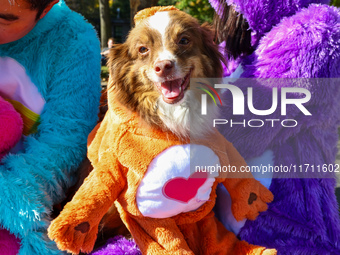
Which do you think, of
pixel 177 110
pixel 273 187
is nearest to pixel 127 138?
pixel 177 110

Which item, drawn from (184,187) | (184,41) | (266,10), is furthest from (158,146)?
(266,10)

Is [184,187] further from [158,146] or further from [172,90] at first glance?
[172,90]

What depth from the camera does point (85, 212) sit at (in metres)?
1.36

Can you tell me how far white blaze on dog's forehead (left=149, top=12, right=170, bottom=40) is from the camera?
1.43m

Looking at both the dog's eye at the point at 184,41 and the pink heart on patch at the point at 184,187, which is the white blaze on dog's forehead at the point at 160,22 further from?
the pink heart on patch at the point at 184,187

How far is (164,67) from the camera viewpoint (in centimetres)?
134

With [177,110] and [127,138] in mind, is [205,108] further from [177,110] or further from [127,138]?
[127,138]

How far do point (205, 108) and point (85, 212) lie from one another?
0.68m

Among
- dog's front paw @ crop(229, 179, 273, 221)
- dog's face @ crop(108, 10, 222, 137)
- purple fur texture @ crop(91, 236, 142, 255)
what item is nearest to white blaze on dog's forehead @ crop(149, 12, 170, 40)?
dog's face @ crop(108, 10, 222, 137)

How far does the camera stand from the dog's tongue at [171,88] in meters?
1.42

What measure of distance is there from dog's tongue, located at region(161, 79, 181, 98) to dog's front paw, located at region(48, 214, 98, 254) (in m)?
0.61

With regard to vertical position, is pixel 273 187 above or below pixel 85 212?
below

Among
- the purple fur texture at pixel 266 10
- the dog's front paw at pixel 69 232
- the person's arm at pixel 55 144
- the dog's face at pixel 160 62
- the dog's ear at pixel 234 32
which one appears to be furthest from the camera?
the dog's ear at pixel 234 32

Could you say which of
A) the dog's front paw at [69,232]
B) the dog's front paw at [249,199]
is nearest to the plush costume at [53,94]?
the dog's front paw at [69,232]
